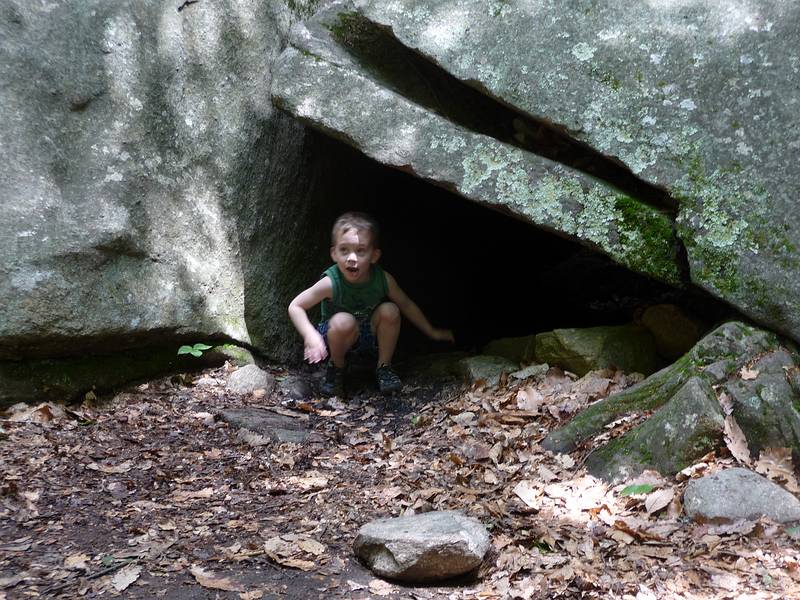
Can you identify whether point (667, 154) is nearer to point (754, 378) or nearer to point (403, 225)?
point (754, 378)

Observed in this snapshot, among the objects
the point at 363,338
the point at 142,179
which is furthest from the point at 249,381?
the point at 142,179

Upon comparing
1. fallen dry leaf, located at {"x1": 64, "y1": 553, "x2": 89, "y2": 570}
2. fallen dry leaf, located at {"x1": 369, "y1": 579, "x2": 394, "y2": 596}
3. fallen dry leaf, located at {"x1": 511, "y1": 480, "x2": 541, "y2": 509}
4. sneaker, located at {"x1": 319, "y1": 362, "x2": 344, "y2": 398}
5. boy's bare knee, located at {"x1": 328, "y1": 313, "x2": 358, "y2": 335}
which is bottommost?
fallen dry leaf, located at {"x1": 64, "y1": 553, "x2": 89, "y2": 570}

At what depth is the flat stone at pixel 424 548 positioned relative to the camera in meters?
2.72

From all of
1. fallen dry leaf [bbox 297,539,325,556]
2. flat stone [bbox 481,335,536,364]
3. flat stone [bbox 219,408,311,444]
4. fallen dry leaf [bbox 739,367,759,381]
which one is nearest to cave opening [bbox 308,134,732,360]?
flat stone [bbox 481,335,536,364]

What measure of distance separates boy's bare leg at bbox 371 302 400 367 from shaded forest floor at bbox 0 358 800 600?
580 millimetres

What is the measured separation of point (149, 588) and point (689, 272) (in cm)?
318

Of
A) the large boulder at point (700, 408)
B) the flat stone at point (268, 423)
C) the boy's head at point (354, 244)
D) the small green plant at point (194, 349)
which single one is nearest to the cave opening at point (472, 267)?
the boy's head at point (354, 244)

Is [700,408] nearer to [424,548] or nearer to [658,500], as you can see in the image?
[658,500]

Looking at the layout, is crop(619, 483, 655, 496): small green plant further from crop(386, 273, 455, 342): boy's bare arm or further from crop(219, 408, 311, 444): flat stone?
crop(386, 273, 455, 342): boy's bare arm

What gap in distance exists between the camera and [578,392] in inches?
170

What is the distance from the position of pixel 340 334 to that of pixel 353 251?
2.02ft

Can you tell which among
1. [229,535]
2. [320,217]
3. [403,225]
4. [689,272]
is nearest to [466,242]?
[403,225]

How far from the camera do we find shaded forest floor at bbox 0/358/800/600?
271 cm

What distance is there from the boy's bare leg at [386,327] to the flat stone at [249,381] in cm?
83
